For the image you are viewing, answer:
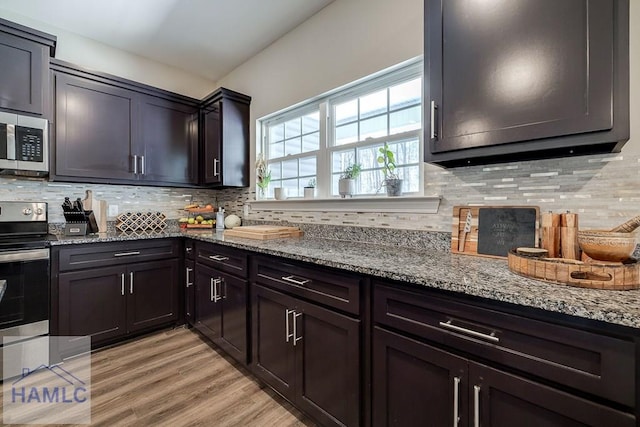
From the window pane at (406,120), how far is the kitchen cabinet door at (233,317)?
1.45 meters

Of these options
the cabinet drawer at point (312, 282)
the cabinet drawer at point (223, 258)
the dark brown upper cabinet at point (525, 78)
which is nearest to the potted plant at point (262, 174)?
the cabinet drawer at point (223, 258)

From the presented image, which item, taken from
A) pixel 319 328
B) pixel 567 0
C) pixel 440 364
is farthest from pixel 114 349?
pixel 567 0

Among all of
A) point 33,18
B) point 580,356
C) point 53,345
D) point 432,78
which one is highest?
point 33,18

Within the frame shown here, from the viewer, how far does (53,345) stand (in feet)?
6.70

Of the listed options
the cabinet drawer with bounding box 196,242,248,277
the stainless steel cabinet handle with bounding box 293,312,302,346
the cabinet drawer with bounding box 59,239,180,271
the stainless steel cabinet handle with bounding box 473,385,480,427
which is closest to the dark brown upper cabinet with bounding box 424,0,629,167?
the stainless steel cabinet handle with bounding box 473,385,480,427

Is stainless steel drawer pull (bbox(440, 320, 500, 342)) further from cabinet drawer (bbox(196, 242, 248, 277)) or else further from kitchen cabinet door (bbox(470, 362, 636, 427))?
cabinet drawer (bbox(196, 242, 248, 277))

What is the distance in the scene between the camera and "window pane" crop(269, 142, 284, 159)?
9.39 ft

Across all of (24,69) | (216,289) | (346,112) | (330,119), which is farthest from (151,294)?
(346,112)

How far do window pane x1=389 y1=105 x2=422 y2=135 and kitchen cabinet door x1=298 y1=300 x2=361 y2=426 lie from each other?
1274mm

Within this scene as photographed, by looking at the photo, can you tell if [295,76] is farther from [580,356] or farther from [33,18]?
[580,356]

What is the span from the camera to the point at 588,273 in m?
0.87

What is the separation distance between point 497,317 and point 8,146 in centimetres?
309

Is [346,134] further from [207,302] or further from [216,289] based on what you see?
[207,302]

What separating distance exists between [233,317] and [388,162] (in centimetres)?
151
